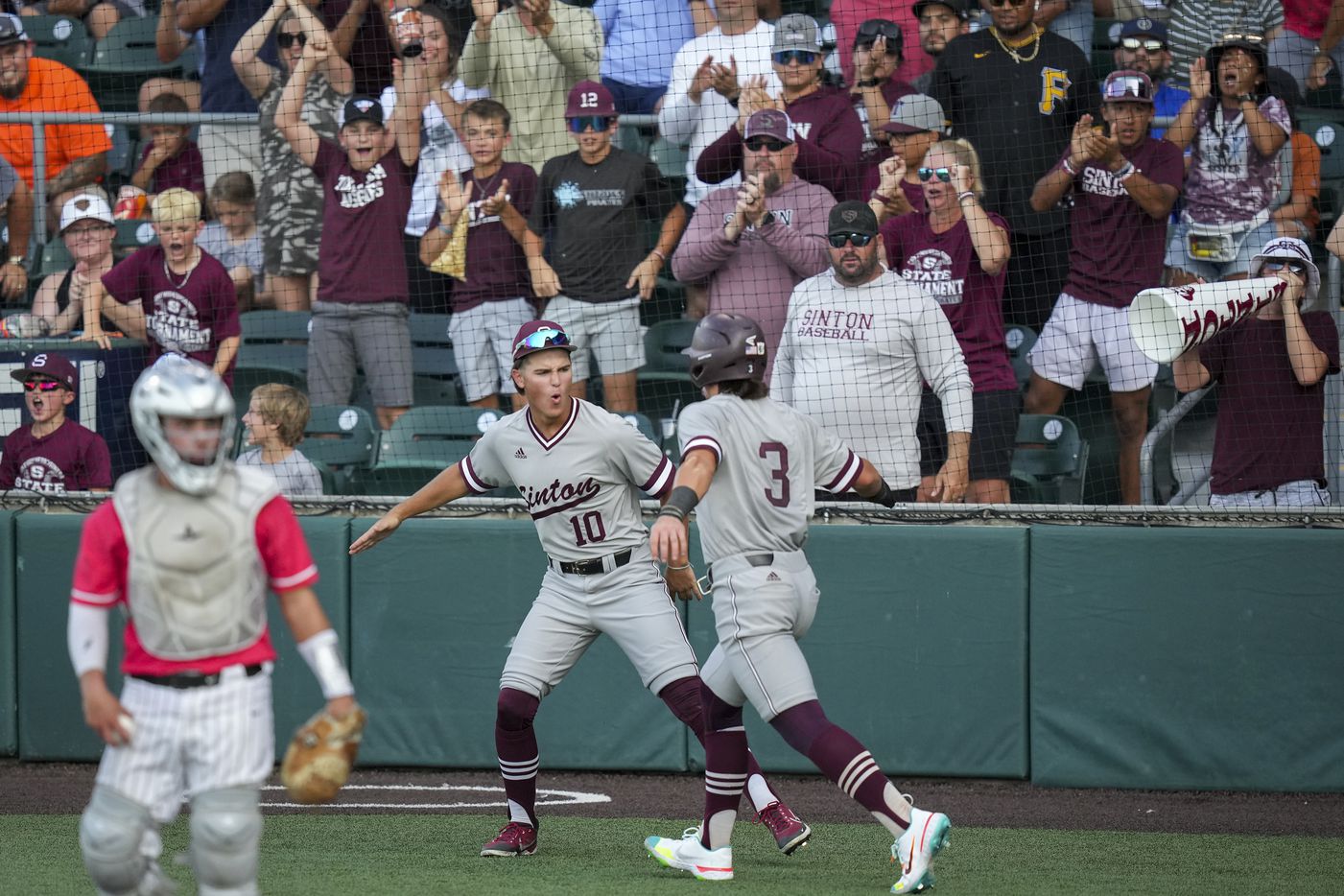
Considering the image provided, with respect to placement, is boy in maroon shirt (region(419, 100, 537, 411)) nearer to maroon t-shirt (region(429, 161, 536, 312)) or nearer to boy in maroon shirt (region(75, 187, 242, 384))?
maroon t-shirt (region(429, 161, 536, 312))

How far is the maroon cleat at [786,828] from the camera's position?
5391 mm

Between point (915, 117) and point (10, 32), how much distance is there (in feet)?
18.7

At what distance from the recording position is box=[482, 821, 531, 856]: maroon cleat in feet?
18.4

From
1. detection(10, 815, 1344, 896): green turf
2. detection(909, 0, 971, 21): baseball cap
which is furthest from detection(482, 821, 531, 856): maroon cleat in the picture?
detection(909, 0, 971, 21): baseball cap

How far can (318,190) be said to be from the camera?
9156 mm

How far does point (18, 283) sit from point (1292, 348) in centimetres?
700

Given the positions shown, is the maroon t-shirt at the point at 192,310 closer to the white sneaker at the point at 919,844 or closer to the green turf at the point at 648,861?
the green turf at the point at 648,861

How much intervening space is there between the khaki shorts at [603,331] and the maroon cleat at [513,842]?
3.14 metres

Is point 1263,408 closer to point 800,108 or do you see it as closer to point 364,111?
point 800,108

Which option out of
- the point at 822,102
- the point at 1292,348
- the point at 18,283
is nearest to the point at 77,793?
the point at 18,283

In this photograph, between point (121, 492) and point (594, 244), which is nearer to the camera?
point (121, 492)

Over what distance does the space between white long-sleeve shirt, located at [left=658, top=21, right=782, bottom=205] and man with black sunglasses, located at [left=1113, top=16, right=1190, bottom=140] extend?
1.85 m

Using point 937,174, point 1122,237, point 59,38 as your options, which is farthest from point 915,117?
point 59,38

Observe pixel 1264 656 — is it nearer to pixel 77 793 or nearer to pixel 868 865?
pixel 868 865
